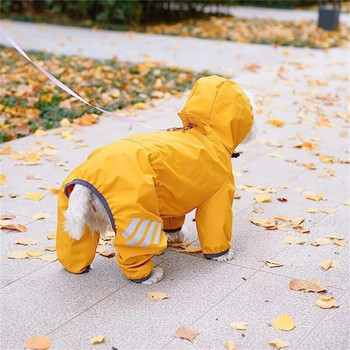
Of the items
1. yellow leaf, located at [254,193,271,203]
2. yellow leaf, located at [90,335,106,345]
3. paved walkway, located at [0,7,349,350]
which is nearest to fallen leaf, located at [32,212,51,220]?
paved walkway, located at [0,7,349,350]

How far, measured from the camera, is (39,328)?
314 centimetres

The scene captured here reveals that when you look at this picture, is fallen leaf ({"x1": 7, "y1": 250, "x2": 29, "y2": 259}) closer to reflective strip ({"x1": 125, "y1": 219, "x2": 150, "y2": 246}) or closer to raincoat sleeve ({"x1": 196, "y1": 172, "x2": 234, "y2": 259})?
reflective strip ({"x1": 125, "y1": 219, "x2": 150, "y2": 246})

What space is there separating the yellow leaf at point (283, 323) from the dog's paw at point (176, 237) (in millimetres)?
1081

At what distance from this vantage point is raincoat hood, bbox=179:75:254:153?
3.78m

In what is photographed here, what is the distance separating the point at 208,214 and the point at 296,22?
13.2 metres

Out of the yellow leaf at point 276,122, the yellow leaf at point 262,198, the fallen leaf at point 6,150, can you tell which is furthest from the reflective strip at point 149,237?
the yellow leaf at point 276,122

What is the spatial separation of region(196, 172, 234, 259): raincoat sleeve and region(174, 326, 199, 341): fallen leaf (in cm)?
78

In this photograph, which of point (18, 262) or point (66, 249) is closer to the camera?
point (66, 249)

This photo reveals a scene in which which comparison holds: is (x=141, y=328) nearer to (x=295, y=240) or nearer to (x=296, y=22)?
(x=295, y=240)

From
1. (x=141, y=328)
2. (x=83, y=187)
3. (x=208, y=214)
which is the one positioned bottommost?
(x=141, y=328)

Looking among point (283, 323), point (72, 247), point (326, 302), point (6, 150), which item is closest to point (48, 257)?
point (72, 247)

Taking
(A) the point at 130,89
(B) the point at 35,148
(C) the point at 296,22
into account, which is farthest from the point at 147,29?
(B) the point at 35,148

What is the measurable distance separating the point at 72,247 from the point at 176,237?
79 cm

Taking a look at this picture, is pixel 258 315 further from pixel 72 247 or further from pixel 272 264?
pixel 72 247
